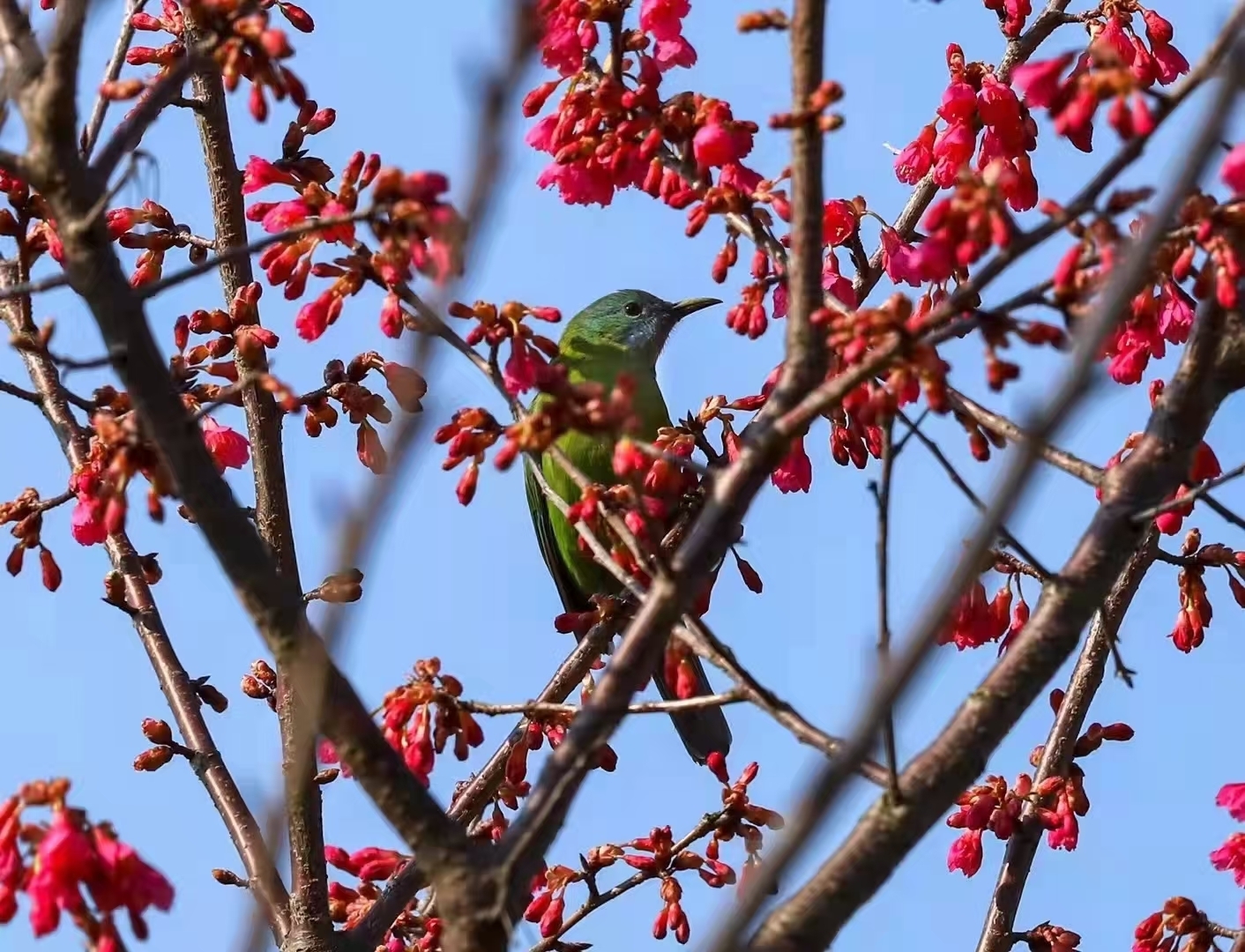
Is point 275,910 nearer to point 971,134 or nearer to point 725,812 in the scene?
point 725,812

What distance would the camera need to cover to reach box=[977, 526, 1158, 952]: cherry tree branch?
4.14 metres

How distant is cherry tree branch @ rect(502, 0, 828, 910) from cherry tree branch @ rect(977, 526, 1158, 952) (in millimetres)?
1692

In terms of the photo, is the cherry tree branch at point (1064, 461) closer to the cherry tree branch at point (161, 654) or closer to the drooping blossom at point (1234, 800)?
the drooping blossom at point (1234, 800)

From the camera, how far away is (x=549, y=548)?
698cm

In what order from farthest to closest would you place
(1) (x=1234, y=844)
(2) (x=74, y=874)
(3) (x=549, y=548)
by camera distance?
(3) (x=549, y=548)
(1) (x=1234, y=844)
(2) (x=74, y=874)

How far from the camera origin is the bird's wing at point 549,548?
692 cm

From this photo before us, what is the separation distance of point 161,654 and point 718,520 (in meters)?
2.19

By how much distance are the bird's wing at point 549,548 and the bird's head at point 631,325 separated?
1.89 feet

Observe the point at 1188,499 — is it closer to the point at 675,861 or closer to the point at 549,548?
the point at 675,861

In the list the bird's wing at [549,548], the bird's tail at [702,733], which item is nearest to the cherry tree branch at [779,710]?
the bird's tail at [702,733]

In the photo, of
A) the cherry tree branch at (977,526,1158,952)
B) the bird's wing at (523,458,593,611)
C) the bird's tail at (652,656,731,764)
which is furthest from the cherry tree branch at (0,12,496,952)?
the bird's wing at (523,458,593,611)

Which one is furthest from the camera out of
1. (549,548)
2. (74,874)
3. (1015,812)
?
(549,548)

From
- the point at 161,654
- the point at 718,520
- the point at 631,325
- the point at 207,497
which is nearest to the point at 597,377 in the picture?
the point at 631,325

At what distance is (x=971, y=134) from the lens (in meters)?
3.89
